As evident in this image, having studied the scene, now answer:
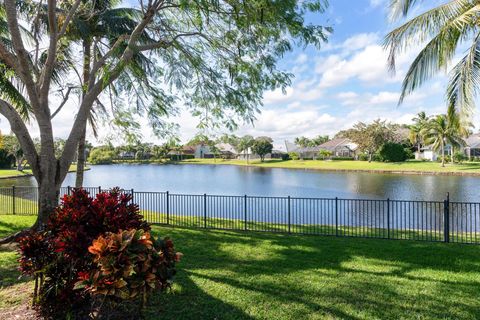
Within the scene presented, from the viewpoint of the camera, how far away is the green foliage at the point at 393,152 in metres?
51.0

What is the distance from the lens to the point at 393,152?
51.2m

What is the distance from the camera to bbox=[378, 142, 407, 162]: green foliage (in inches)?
2008

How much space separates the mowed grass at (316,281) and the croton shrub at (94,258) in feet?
3.15

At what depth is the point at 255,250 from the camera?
293 inches

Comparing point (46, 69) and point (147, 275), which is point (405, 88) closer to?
point (147, 275)

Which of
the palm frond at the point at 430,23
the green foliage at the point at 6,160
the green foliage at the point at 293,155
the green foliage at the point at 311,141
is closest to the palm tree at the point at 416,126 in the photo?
the green foliage at the point at 293,155

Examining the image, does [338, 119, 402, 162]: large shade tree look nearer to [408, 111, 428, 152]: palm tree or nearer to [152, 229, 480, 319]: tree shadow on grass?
[408, 111, 428, 152]: palm tree

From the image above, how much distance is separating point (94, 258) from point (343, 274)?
4.21 metres

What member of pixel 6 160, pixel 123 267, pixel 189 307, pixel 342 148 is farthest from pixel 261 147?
pixel 123 267

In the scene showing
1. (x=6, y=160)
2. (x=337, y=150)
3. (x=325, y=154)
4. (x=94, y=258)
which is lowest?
(x=94, y=258)

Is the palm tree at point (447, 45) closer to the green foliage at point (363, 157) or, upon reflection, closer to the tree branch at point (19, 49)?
the tree branch at point (19, 49)

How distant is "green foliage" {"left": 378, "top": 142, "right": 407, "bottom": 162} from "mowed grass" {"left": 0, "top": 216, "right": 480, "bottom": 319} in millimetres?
47115

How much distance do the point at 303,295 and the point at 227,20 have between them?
605cm

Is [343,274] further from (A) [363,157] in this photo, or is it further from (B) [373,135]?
(A) [363,157]
